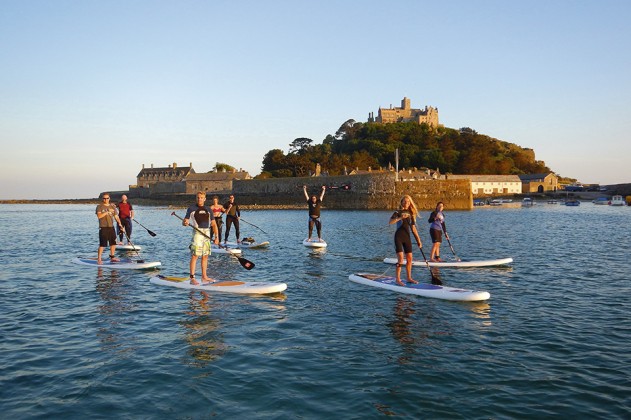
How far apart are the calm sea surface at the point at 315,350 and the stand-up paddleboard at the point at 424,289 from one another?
249mm

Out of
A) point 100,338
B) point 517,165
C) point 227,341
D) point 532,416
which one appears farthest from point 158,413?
point 517,165

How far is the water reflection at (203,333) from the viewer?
24.1 feet

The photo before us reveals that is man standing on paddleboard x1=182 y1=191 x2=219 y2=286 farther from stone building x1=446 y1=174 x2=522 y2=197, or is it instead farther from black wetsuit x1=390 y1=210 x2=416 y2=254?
stone building x1=446 y1=174 x2=522 y2=197

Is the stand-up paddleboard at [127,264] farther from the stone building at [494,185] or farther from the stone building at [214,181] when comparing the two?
the stone building at [494,185]

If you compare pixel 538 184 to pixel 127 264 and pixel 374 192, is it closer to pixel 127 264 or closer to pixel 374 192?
pixel 374 192

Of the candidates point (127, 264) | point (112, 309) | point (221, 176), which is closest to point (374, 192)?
point (221, 176)

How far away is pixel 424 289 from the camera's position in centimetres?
1143

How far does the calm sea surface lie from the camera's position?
224 inches

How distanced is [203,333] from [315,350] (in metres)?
2.21

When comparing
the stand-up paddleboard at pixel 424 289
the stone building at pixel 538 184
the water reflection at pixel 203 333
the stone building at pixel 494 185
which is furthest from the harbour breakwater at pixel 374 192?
the water reflection at pixel 203 333

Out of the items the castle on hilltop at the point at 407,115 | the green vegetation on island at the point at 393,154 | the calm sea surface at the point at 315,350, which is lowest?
the calm sea surface at the point at 315,350

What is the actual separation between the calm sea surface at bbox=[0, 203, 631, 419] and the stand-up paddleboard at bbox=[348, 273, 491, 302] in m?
0.25

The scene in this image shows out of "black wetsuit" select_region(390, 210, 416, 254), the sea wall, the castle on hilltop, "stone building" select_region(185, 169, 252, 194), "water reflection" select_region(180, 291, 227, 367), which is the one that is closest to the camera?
"water reflection" select_region(180, 291, 227, 367)

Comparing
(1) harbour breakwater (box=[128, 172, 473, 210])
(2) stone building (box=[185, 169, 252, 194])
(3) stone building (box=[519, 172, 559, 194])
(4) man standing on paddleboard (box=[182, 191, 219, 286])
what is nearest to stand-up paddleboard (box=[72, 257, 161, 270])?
(4) man standing on paddleboard (box=[182, 191, 219, 286])
